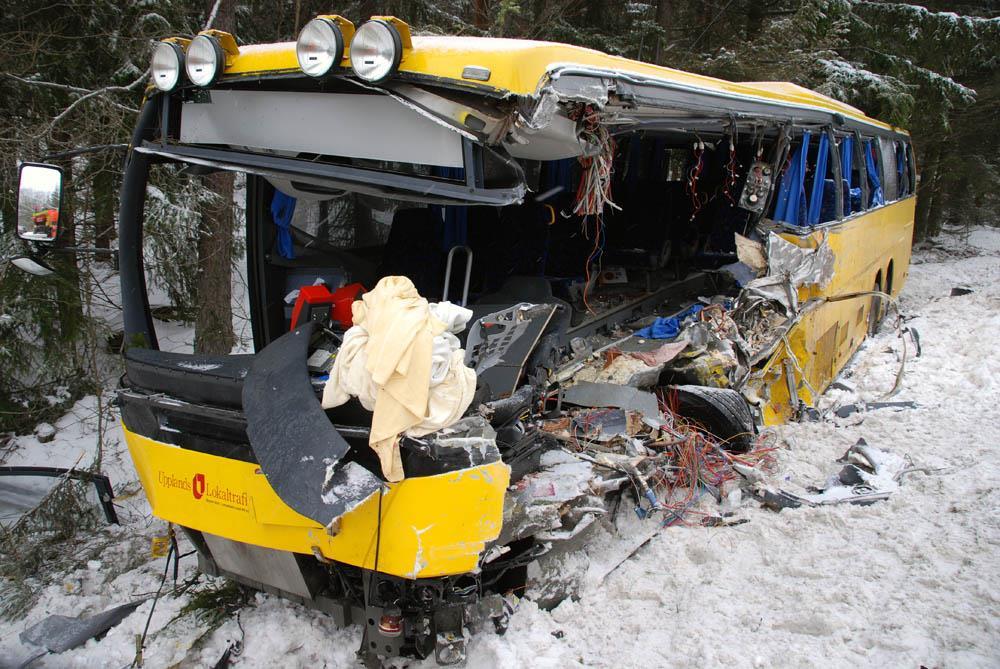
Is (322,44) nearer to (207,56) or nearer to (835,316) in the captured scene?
(207,56)

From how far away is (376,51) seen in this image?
103 inches

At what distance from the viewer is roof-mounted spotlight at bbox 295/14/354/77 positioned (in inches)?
105

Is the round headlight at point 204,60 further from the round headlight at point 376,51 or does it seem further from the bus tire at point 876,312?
the bus tire at point 876,312

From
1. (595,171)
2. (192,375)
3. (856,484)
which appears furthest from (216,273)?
(856,484)

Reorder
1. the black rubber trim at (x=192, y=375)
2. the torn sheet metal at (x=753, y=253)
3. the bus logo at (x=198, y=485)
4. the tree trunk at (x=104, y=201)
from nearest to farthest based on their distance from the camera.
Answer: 1. the black rubber trim at (x=192, y=375)
2. the bus logo at (x=198, y=485)
3. the torn sheet metal at (x=753, y=253)
4. the tree trunk at (x=104, y=201)

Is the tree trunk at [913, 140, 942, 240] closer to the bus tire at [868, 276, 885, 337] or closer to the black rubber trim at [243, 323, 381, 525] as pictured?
the bus tire at [868, 276, 885, 337]

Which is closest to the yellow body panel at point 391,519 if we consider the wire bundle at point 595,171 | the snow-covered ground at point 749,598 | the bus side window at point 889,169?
the snow-covered ground at point 749,598

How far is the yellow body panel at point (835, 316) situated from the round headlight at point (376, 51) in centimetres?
360

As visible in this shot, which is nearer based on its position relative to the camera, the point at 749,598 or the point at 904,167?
the point at 749,598

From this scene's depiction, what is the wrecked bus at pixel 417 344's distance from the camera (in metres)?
2.60

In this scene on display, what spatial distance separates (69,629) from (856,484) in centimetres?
470

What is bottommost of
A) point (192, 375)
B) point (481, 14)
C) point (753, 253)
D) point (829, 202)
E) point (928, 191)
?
point (192, 375)

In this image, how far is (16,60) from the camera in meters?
6.27

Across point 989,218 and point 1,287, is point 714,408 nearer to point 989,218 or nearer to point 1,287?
point 1,287
